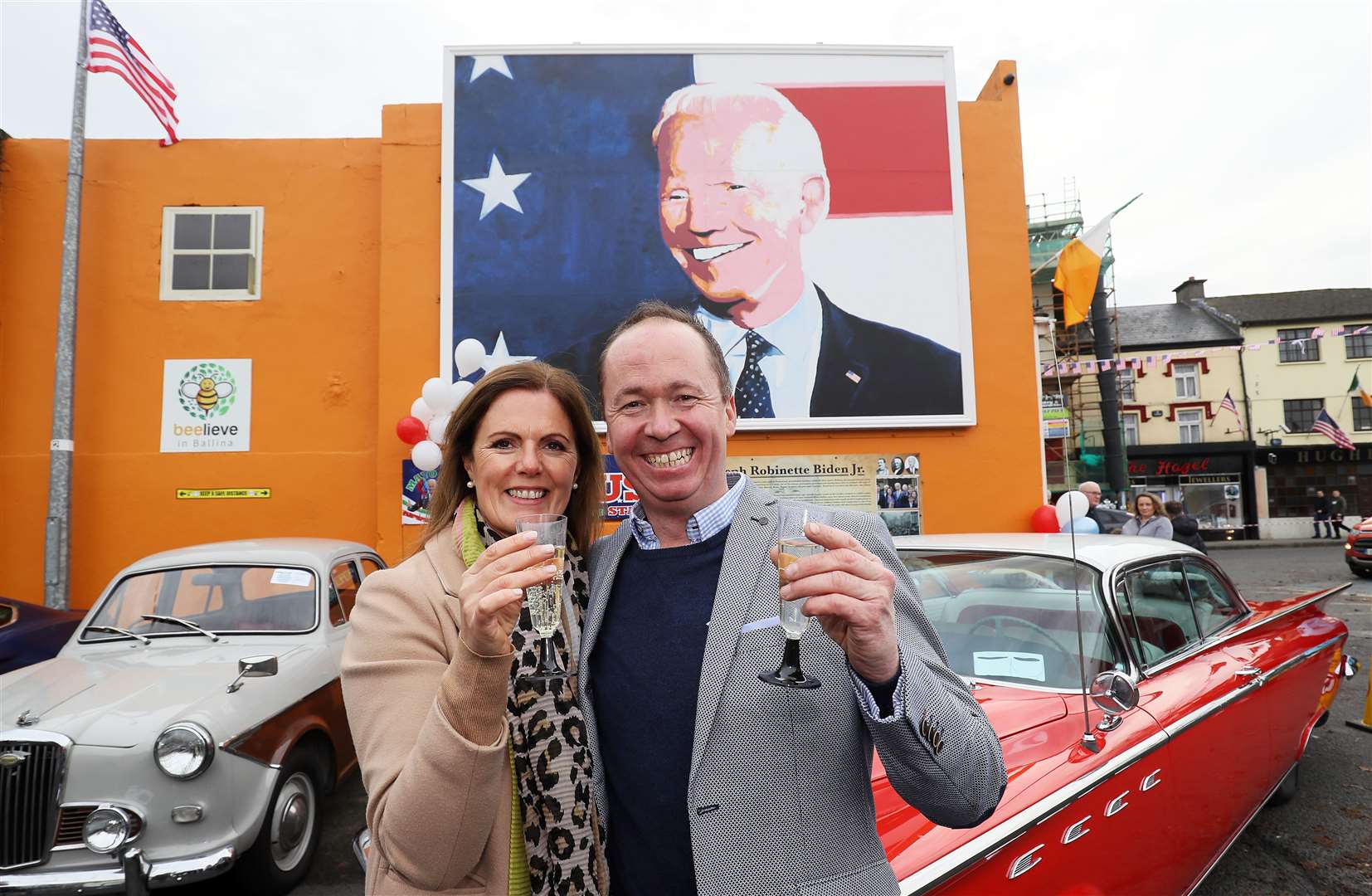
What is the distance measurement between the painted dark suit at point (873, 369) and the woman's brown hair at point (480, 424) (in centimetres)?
771

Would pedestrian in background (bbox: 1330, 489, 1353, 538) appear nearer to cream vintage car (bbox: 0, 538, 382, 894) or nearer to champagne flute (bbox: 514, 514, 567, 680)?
cream vintage car (bbox: 0, 538, 382, 894)

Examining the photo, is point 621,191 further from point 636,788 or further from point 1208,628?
point 636,788

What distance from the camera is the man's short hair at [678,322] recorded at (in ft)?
5.53

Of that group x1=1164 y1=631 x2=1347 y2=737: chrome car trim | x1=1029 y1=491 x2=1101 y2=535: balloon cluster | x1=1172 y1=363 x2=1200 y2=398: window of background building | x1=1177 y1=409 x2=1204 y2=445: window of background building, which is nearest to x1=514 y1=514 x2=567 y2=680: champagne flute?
x1=1164 y1=631 x2=1347 y2=737: chrome car trim

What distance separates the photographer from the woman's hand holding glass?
119cm

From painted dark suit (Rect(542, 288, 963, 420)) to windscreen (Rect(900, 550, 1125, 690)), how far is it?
6.33 metres

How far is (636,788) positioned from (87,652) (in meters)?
4.59

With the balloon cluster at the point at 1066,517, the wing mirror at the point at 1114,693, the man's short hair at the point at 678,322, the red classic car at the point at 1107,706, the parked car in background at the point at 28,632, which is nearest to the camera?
the man's short hair at the point at 678,322

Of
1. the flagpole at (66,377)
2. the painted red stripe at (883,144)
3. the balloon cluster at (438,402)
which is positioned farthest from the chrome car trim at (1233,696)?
the flagpole at (66,377)

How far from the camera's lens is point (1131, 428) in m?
30.2

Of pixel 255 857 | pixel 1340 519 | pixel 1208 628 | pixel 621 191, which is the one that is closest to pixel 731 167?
pixel 621 191

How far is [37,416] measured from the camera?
9.62 meters

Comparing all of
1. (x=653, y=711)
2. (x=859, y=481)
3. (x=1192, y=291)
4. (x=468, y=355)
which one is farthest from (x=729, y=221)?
(x=1192, y=291)

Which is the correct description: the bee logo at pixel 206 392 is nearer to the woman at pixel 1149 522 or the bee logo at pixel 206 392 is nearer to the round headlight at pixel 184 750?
the round headlight at pixel 184 750
